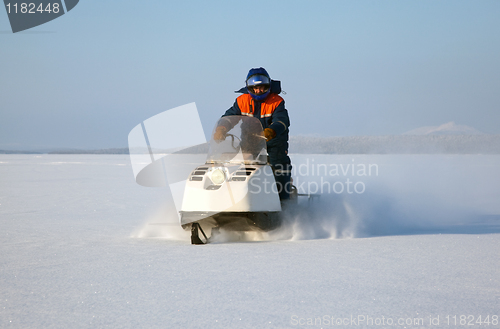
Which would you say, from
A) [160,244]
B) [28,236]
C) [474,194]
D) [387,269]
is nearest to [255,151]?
[160,244]

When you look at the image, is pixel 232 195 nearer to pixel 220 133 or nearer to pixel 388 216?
pixel 220 133

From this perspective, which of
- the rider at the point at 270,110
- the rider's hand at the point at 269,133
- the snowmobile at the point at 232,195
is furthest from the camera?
the rider at the point at 270,110

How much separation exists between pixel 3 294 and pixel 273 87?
3.99m

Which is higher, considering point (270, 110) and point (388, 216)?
point (270, 110)

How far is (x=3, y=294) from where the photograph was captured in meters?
2.87

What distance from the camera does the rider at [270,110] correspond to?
18.1 ft

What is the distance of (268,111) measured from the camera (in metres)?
5.68

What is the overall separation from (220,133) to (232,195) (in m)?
0.99

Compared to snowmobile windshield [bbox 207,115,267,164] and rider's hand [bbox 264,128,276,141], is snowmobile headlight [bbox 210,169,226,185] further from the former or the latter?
rider's hand [bbox 264,128,276,141]

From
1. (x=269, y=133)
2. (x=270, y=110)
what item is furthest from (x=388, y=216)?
(x=269, y=133)

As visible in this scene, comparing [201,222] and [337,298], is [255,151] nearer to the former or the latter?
[201,222]

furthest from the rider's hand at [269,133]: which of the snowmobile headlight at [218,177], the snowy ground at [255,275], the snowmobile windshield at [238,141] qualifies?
the snowy ground at [255,275]

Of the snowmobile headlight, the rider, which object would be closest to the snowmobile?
the snowmobile headlight

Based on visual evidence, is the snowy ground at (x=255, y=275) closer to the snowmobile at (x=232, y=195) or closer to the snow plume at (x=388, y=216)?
the snow plume at (x=388, y=216)
